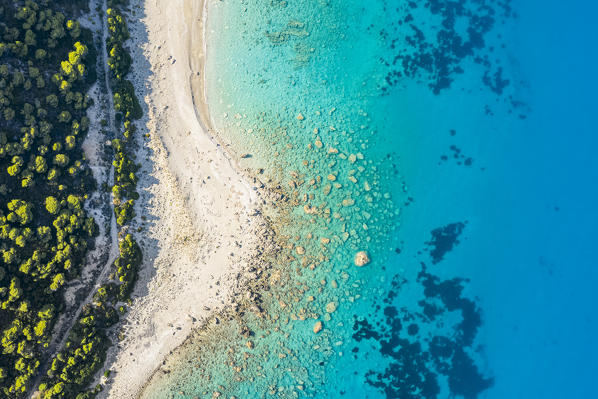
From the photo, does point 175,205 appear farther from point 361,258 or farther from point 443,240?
point 443,240

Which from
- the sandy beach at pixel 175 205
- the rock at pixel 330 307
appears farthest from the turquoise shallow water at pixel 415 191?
the sandy beach at pixel 175 205

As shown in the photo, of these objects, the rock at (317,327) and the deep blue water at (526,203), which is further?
the deep blue water at (526,203)

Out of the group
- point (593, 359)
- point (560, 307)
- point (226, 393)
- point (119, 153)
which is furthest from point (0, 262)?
point (593, 359)

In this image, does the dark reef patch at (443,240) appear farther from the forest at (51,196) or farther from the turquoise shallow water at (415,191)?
the forest at (51,196)

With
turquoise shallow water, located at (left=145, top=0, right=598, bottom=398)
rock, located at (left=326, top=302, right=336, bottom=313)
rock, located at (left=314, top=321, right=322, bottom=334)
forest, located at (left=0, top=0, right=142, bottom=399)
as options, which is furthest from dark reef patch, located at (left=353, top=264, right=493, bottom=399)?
forest, located at (left=0, top=0, right=142, bottom=399)

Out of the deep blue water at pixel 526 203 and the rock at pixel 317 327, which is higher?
the deep blue water at pixel 526 203
